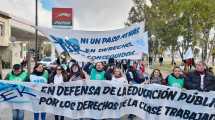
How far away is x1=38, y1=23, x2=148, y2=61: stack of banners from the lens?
45.6 feet

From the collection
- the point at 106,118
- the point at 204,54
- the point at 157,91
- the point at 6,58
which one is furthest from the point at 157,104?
the point at 6,58

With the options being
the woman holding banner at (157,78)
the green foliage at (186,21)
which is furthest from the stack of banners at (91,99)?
the green foliage at (186,21)

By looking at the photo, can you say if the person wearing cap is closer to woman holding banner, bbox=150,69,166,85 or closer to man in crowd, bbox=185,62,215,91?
woman holding banner, bbox=150,69,166,85

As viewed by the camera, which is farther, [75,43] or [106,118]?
[75,43]

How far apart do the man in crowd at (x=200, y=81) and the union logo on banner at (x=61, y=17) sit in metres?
13.5

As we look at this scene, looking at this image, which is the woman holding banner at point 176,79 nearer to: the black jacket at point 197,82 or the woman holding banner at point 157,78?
the black jacket at point 197,82

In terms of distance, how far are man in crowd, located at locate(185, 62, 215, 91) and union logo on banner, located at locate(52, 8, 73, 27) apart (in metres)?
13.5

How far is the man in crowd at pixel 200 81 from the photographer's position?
12.8m

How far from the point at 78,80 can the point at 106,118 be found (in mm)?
1012

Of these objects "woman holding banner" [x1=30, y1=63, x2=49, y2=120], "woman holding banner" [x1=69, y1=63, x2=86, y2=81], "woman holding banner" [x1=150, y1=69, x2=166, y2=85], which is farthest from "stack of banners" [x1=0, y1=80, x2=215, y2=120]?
"woman holding banner" [x1=150, y1=69, x2=166, y2=85]

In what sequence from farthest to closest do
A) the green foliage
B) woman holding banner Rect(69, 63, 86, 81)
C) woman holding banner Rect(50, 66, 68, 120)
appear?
the green foliage, woman holding banner Rect(69, 63, 86, 81), woman holding banner Rect(50, 66, 68, 120)

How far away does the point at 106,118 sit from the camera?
40.7 ft

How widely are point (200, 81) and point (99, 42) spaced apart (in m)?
3.15

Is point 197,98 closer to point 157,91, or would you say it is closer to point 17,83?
point 157,91
